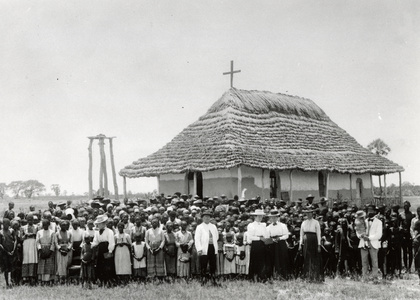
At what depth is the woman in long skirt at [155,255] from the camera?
10.4 metres

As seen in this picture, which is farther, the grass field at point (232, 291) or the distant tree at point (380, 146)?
the distant tree at point (380, 146)

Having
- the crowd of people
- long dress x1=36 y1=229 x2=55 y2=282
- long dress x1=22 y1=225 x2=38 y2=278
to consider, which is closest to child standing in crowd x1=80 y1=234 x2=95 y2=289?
the crowd of people

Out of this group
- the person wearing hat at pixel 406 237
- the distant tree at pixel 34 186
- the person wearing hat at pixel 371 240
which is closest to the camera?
the person wearing hat at pixel 371 240

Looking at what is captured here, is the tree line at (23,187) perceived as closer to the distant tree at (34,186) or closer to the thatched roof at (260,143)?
the distant tree at (34,186)

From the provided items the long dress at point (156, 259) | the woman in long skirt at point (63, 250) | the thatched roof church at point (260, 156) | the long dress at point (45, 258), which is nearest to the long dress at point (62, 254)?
the woman in long skirt at point (63, 250)

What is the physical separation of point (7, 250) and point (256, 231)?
5030 mm

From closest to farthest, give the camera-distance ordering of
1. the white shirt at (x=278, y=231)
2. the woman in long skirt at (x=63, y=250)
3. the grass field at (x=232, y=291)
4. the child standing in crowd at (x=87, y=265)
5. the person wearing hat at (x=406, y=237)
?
the grass field at (x=232, y=291), the child standing in crowd at (x=87, y=265), the woman in long skirt at (x=63, y=250), the white shirt at (x=278, y=231), the person wearing hat at (x=406, y=237)

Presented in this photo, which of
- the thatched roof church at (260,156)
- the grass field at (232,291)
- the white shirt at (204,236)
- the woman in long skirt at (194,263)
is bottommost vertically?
the grass field at (232,291)

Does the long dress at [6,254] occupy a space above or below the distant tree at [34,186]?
below

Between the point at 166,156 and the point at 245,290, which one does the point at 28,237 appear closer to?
the point at 245,290

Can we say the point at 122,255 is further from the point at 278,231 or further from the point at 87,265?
the point at 278,231

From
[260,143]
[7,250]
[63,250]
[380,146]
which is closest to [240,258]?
[63,250]

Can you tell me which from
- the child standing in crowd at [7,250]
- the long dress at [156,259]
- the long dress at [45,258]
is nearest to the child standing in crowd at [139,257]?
the long dress at [156,259]

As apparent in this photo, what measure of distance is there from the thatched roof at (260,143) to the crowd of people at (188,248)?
8.11m
